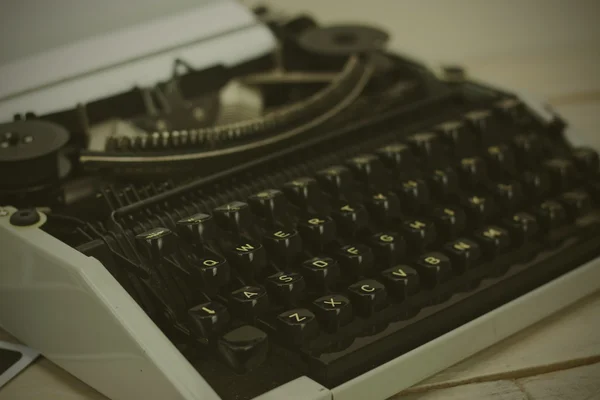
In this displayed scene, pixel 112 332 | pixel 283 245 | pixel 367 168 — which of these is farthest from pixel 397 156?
pixel 112 332

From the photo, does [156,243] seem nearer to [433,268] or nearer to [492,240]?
[433,268]

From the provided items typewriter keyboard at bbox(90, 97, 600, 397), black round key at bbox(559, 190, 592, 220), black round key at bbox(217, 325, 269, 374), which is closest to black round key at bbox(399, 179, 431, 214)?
typewriter keyboard at bbox(90, 97, 600, 397)

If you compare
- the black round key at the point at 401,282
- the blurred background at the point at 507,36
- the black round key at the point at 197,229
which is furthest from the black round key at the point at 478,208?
the blurred background at the point at 507,36

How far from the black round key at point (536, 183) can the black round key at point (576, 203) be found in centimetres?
3

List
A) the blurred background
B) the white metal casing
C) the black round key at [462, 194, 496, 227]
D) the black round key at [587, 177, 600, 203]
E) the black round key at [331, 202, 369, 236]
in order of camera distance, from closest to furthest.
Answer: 1. the white metal casing
2. the black round key at [331, 202, 369, 236]
3. the black round key at [462, 194, 496, 227]
4. the black round key at [587, 177, 600, 203]
5. the blurred background

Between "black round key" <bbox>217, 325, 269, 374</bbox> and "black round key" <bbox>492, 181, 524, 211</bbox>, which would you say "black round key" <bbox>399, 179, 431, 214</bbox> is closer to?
"black round key" <bbox>492, 181, 524, 211</bbox>

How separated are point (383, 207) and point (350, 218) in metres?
0.07

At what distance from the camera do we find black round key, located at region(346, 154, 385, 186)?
119cm

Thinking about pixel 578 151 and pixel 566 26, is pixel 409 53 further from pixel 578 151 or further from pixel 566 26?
pixel 566 26

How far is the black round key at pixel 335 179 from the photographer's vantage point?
1.15 metres

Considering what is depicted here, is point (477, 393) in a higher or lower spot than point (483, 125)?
lower

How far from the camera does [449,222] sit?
3.85 feet

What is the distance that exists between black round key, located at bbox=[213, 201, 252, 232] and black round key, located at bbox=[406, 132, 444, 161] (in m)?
0.37

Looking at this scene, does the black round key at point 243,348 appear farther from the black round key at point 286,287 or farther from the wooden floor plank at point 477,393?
the wooden floor plank at point 477,393
